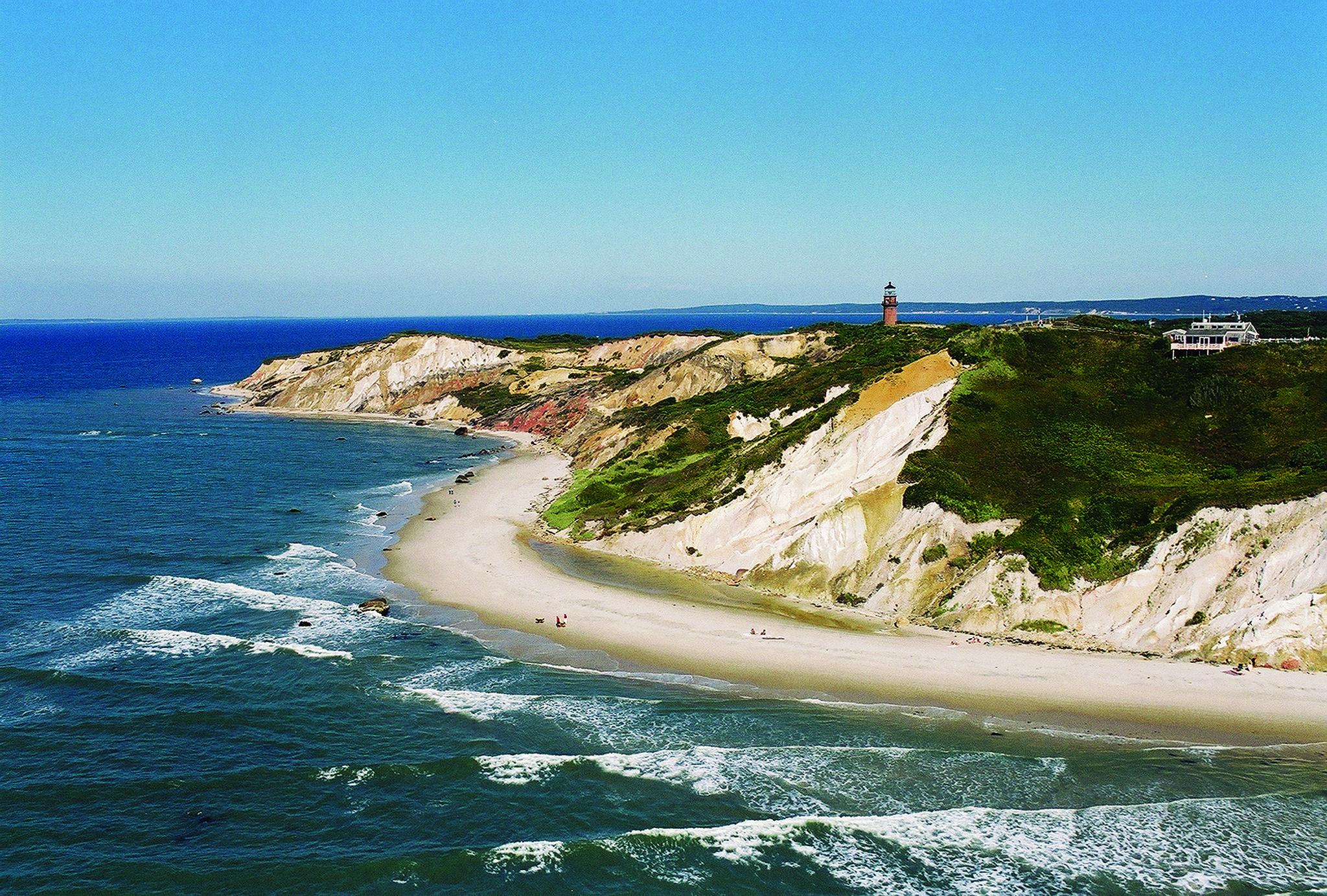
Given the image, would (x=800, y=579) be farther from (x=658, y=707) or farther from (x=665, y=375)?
(x=665, y=375)

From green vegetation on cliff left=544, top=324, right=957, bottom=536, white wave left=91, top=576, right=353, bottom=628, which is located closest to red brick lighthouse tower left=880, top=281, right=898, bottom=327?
green vegetation on cliff left=544, top=324, right=957, bottom=536

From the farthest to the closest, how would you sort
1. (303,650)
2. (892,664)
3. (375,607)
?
(375,607) → (303,650) → (892,664)

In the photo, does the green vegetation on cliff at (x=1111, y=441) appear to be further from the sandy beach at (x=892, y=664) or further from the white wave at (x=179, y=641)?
the white wave at (x=179, y=641)

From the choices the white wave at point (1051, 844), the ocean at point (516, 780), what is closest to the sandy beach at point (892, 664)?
the ocean at point (516, 780)

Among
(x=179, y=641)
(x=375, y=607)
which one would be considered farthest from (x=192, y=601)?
(x=375, y=607)

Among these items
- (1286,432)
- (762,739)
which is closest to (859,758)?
(762,739)

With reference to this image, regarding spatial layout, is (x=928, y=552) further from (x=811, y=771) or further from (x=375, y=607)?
(x=375, y=607)
